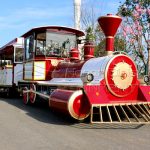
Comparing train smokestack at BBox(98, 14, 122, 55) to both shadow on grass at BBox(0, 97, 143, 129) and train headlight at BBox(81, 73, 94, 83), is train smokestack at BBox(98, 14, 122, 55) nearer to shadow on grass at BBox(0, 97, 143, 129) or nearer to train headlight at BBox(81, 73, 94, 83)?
train headlight at BBox(81, 73, 94, 83)

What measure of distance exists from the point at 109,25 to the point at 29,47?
4.83 metres

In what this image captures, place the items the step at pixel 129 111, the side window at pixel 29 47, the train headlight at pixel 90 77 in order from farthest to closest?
the side window at pixel 29 47 < the train headlight at pixel 90 77 < the step at pixel 129 111

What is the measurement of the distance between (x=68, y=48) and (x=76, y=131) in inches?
233

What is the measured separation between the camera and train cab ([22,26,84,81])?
1378cm

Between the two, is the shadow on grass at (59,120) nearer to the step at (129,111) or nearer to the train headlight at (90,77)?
the step at (129,111)

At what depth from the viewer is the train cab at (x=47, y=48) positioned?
543 inches

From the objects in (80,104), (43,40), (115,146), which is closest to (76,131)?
(80,104)

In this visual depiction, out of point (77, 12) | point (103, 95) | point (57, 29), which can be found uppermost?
point (77, 12)

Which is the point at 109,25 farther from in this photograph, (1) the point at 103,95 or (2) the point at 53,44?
(2) the point at 53,44

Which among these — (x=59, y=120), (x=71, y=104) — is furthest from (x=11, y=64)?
(x=71, y=104)

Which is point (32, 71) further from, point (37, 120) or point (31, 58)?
point (37, 120)

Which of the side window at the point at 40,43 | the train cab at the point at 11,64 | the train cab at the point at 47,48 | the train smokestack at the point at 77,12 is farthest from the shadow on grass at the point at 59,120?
the train smokestack at the point at 77,12

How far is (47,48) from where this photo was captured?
1379 centimetres

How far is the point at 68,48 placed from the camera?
14.2 m
